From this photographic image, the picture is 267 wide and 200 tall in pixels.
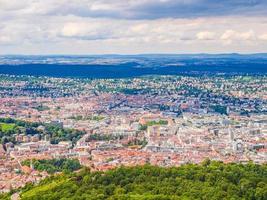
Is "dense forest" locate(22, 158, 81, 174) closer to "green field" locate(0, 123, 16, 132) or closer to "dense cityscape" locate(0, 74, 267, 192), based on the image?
"dense cityscape" locate(0, 74, 267, 192)

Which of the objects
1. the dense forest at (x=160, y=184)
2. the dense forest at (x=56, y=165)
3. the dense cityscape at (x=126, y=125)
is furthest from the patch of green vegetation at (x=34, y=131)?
the dense forest at (x=160, y=184)

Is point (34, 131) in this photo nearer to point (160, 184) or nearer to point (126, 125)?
point (126, 125)

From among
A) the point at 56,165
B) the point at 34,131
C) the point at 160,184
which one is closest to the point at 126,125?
the point at 34,131

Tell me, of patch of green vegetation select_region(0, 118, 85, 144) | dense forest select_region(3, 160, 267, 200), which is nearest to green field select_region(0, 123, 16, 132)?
patch of green vegetation select_region(0, 118, 85, 144)

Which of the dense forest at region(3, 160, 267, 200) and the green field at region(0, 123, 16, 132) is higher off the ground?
the dense forest at region(3, 160, 267, 200)

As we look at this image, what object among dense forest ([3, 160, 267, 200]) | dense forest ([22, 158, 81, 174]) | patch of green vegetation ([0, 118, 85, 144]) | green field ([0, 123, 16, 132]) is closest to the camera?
dense forest ([3, 160, 267, 200])

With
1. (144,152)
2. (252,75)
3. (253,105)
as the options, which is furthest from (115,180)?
(252,75)

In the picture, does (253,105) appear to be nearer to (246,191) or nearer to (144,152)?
(144,152)
